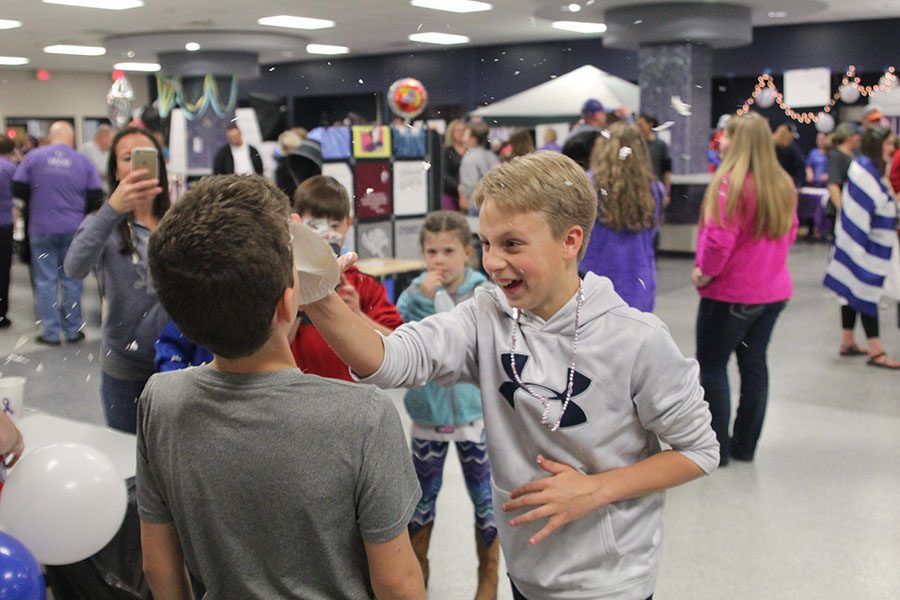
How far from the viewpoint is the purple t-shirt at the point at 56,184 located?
1.74 m

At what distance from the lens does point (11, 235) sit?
1939 mm

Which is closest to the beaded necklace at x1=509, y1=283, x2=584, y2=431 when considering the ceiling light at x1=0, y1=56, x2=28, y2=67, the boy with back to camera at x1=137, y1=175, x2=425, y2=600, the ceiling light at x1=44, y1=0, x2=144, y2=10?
the boy with back to camera at x1=137, y1=175, x2=425, y2=600

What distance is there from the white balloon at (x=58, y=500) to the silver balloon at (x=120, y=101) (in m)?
0.64

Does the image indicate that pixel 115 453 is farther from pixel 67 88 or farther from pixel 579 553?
pixel 579 553

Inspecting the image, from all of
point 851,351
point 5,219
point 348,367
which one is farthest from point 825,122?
point 348,367

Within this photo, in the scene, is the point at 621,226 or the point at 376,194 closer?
the point at 621,226

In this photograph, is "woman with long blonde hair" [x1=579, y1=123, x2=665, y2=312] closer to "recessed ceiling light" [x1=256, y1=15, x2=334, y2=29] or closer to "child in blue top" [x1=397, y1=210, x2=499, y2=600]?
"child in blue top" [x1=397, y1=210, x2=499, y2=600]

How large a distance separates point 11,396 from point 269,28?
0.99m

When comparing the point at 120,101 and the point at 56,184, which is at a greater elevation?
the point at 120,101

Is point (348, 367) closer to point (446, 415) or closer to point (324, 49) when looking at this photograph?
point (324, 49)

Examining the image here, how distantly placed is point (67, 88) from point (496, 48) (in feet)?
2.73

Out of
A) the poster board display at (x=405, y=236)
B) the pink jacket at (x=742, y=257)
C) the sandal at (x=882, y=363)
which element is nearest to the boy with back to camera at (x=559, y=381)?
the pink jacket at (x=742, y=257)

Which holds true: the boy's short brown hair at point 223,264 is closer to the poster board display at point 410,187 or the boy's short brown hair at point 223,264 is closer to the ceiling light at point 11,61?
the ceiling light at point 11,61

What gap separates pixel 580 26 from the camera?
173cm
